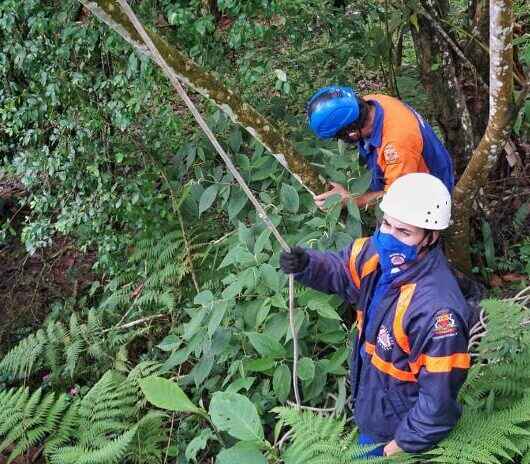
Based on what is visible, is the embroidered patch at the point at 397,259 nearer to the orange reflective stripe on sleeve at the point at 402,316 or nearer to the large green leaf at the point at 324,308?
the orange reflective stripe on sleeve at the point at 402,316

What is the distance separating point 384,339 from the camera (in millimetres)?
2291

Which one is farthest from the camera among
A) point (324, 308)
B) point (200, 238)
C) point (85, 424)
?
point (200, 238)

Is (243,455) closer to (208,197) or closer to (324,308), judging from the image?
(324,308)

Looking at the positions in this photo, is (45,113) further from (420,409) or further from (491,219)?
(491,219)

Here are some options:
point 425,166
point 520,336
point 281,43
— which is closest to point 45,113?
point 281,43

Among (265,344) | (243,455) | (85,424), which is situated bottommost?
(85,424)

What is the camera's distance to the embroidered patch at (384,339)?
2.27 metres

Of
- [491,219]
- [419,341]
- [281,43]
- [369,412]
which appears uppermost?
[281,43]

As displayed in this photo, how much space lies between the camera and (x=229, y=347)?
317 centimetres

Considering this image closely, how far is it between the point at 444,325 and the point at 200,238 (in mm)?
2329

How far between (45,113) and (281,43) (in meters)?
1.66

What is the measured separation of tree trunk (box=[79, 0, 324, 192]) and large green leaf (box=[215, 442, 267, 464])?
1414 millimetres

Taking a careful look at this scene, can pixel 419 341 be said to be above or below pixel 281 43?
below

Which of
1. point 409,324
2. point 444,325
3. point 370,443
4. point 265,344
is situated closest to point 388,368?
point 409,324
